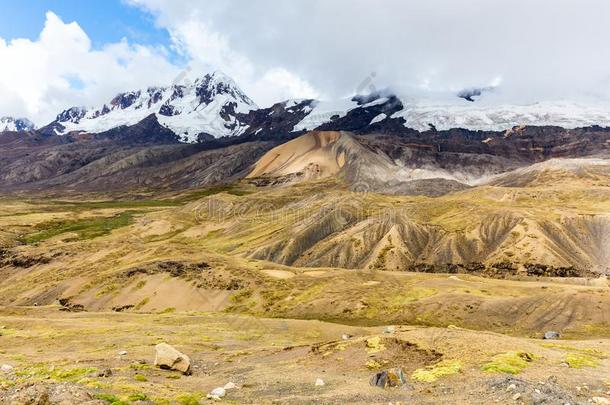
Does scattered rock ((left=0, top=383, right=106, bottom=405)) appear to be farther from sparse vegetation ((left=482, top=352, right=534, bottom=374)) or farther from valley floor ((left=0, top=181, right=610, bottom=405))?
sparse vegetation ((left=482, top=352, right=534, bottom=374))

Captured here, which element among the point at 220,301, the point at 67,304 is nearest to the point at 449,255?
the point at 220,301

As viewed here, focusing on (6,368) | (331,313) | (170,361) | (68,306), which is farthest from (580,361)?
(68,306)

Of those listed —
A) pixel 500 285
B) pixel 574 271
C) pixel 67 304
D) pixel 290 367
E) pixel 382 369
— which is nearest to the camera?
pixel 382 369

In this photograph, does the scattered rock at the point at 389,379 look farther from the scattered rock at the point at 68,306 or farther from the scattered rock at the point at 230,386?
the scattered rock at the point at 68,306

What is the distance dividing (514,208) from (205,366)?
163 metres

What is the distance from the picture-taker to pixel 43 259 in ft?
547

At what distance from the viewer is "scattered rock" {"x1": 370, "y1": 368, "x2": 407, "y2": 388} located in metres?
35.7

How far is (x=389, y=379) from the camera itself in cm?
3609

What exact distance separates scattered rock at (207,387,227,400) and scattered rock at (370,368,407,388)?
35.2 feet

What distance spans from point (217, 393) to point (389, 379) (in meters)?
12.2

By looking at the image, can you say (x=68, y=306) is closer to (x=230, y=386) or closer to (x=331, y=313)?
(x=331, y=313)

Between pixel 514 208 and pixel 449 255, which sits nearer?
pixel 449 255

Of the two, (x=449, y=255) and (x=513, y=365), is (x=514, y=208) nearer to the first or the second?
(x=449, y=255)

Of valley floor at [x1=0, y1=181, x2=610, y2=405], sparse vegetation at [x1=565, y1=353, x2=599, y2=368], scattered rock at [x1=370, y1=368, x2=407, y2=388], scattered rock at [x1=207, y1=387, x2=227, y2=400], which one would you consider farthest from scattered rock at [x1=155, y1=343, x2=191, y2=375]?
sparse vegetation at [x1=565, y1=353, x2=599, y2=368]
